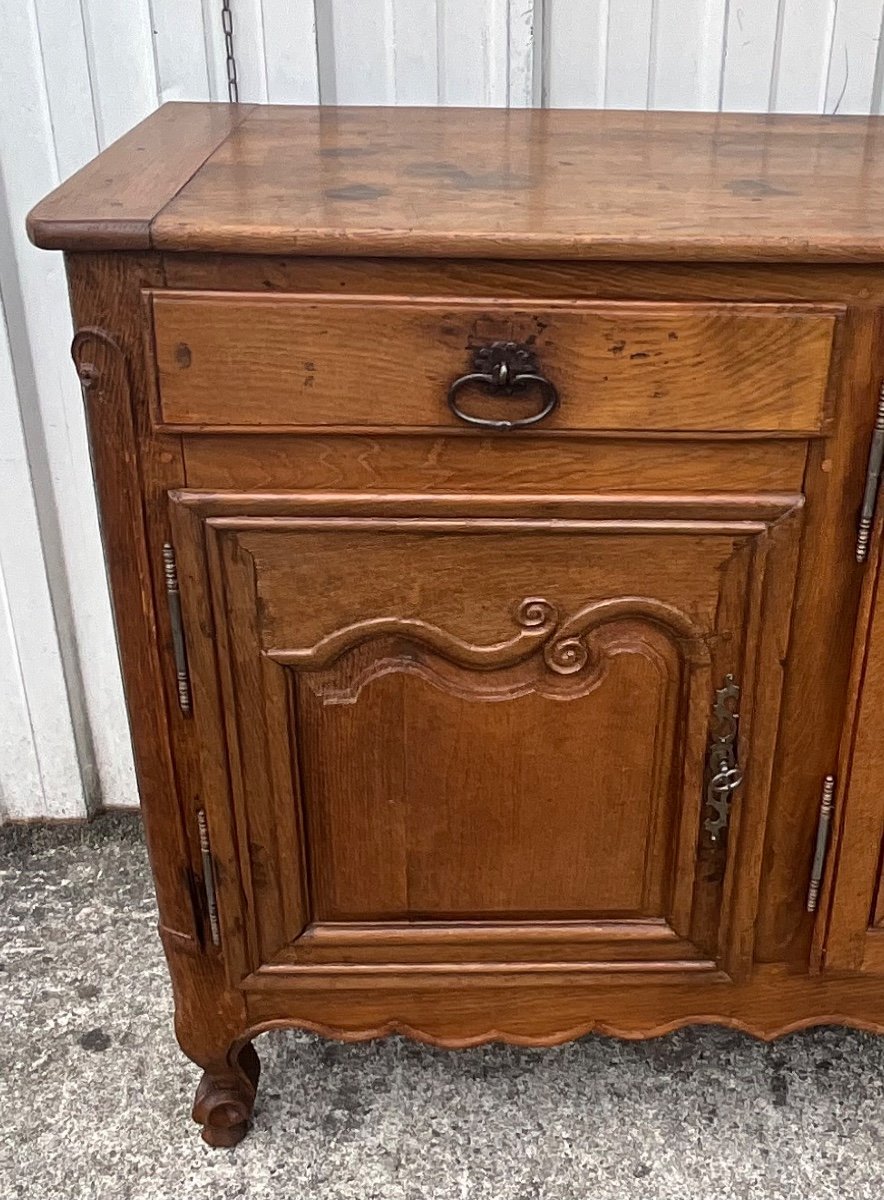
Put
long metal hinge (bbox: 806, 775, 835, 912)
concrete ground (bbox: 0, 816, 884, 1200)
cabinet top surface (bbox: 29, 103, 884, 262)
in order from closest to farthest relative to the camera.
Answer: cabinet top surface (bbox: 29, 103, 884, 262), long metal hinge (bbox: 806, 775, 835, 912), concrete ground (bbox: 0, 816, 884, 1200)

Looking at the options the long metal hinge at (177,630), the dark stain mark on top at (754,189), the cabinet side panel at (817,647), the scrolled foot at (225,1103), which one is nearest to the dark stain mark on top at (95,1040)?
the scrolled foot at (225,1103)

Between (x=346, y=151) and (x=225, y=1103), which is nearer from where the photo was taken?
(x=346, y=151)

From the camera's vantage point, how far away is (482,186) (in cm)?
104

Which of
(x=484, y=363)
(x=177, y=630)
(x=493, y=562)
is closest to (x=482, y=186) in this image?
(x=484, y=363)

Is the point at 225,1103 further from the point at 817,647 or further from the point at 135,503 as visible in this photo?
the point at 817,647

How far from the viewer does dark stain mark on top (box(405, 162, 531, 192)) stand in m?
1.03

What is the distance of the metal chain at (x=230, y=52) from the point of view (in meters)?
1.44

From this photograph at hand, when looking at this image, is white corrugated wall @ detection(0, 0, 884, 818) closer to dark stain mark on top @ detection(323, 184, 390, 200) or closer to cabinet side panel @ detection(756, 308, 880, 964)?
dark stain mark on top @ detection(323, 184, 390, 200)

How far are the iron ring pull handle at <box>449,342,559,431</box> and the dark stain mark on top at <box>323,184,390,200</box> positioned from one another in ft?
0.59

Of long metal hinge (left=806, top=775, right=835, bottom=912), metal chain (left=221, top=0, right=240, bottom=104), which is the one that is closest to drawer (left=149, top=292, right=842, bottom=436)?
long metal hinge (left=806, top=775, right=835, bottom=912)

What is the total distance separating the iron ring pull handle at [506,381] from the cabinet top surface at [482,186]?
0.08 m

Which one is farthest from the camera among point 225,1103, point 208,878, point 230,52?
point 230,52

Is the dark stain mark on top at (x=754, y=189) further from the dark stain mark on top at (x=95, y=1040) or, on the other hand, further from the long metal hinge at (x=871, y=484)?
the dark stain mark on top at (x=95, y=1040)

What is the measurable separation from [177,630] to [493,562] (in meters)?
0.30
